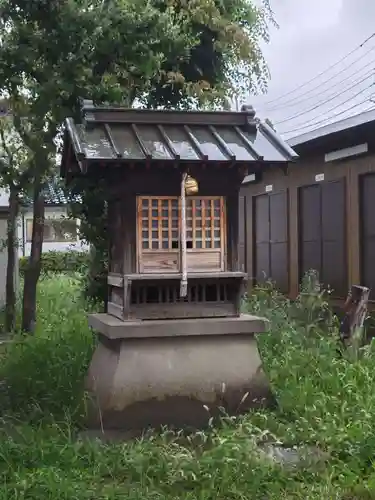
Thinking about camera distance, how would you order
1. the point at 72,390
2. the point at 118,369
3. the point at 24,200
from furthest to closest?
the point at 24,200 < the point at 72,390 < the point at 118,369

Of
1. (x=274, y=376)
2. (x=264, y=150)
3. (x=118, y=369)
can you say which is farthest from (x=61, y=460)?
(x=264, y=150)

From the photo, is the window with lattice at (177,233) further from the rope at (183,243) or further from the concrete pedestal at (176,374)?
the concrete pedestal at (176,374)

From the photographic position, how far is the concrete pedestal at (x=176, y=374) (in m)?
6.25

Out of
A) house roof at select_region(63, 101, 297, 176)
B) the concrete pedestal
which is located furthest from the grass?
house roof at select_region(63, 101, 297, 176)

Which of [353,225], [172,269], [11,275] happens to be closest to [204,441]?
[172,269]

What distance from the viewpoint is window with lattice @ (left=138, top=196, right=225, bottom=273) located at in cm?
647

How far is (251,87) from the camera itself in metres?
16.9

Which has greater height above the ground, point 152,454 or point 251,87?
point 251,87

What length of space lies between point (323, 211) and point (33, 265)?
5046 millimetres

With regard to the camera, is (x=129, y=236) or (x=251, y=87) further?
(x=251, y=87)

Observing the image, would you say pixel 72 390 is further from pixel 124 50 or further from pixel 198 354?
pixel 124 50

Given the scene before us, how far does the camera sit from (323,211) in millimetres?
11828

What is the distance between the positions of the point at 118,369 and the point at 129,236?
125 cm

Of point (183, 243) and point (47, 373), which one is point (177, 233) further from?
point (47, 373)
